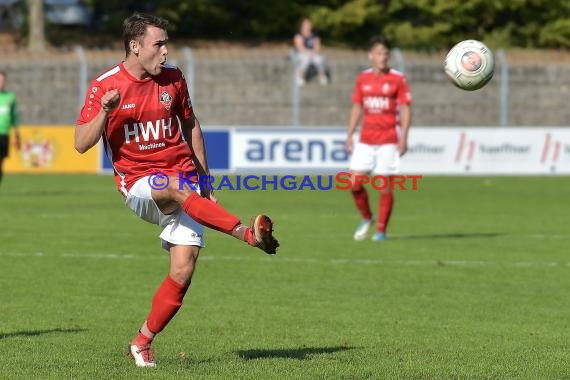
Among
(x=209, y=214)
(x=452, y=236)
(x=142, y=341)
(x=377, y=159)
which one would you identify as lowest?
(x=452, y=236)

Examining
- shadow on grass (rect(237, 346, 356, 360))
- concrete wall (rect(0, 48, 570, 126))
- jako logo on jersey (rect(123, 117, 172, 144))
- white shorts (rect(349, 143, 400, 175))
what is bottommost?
concrete wall (rect(0, 48, 570, 126))

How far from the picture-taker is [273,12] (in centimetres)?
4112

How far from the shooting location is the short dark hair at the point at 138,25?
6.66 meters

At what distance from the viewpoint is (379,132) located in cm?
1441

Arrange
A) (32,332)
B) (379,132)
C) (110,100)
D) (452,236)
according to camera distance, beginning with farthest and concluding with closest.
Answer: (452,236) < (379,132) < (32,332) < (110,100)

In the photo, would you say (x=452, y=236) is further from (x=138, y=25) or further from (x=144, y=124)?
(x=138, y=25)

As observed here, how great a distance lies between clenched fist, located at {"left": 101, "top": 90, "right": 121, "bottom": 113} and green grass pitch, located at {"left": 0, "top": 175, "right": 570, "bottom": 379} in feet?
4.73

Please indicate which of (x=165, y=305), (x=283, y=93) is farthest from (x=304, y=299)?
(x=283, y=93)

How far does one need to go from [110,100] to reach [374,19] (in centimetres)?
3538

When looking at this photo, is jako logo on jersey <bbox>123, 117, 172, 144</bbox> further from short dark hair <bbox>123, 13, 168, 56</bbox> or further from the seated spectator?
the seated spectator

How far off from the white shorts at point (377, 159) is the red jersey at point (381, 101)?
73mm

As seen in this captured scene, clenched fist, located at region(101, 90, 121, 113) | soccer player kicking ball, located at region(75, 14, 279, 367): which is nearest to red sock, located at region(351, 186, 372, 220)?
soccer player kicking ball, located at region(75, 14, 279, 367)

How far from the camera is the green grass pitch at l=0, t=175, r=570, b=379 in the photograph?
22.6 ft

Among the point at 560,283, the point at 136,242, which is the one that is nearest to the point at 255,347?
the point at 560,283
